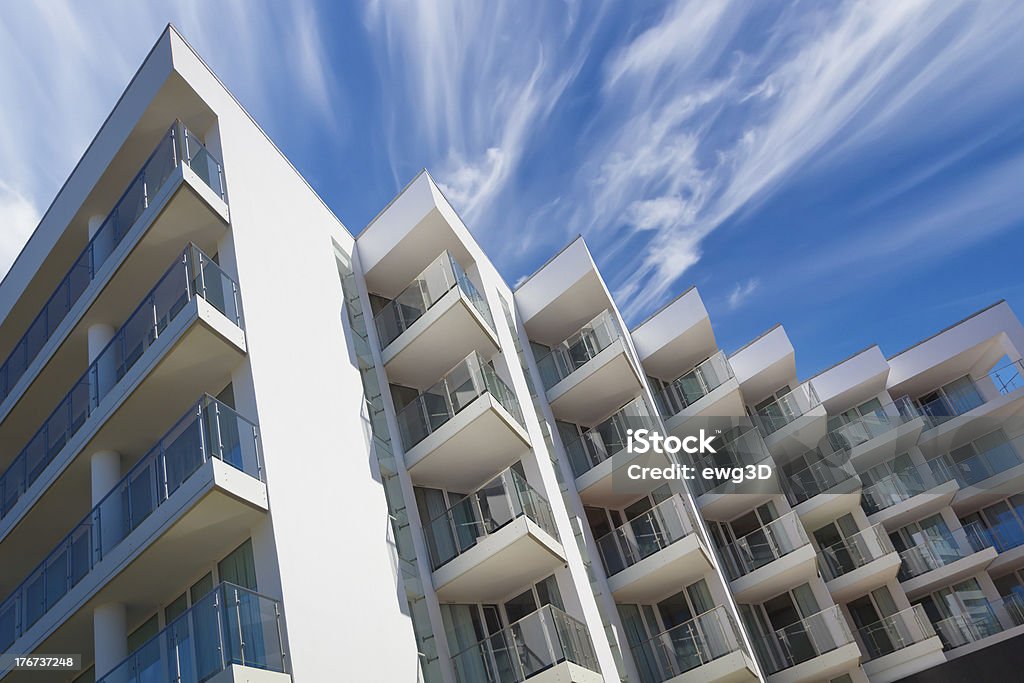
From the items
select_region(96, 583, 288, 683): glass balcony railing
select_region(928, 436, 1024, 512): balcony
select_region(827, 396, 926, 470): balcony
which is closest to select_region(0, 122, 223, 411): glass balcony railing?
select_region(96, 583, 288, 683): glass balcony railing

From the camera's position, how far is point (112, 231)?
14109mm

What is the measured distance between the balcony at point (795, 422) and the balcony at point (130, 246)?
67.5 feet

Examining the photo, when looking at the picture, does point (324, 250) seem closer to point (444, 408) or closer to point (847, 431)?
point (444, 408)

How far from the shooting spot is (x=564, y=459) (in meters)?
18.9

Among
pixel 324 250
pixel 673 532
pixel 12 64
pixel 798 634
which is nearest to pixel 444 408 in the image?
pixel 324 250

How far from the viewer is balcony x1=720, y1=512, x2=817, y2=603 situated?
21250 millimetres

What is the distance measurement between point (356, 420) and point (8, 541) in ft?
22.3

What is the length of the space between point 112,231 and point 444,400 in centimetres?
681

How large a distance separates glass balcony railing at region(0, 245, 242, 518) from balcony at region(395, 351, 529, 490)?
474 cm

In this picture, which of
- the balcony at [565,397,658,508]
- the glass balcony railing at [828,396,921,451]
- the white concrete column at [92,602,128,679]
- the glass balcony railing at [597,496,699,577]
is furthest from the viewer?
the glass balcony railing at [828,396,921,451]

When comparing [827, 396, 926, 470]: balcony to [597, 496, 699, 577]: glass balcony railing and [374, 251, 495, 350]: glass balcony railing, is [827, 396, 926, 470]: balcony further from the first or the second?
[374, 251, 495, 350]: glass balcony railing

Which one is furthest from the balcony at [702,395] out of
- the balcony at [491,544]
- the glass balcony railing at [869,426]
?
the balcony at [491,544]

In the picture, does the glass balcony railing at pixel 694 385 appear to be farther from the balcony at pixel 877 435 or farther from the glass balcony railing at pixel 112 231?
the glass balcony railing at pixel 112 231

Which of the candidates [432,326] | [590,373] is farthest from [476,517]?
[590,373]
